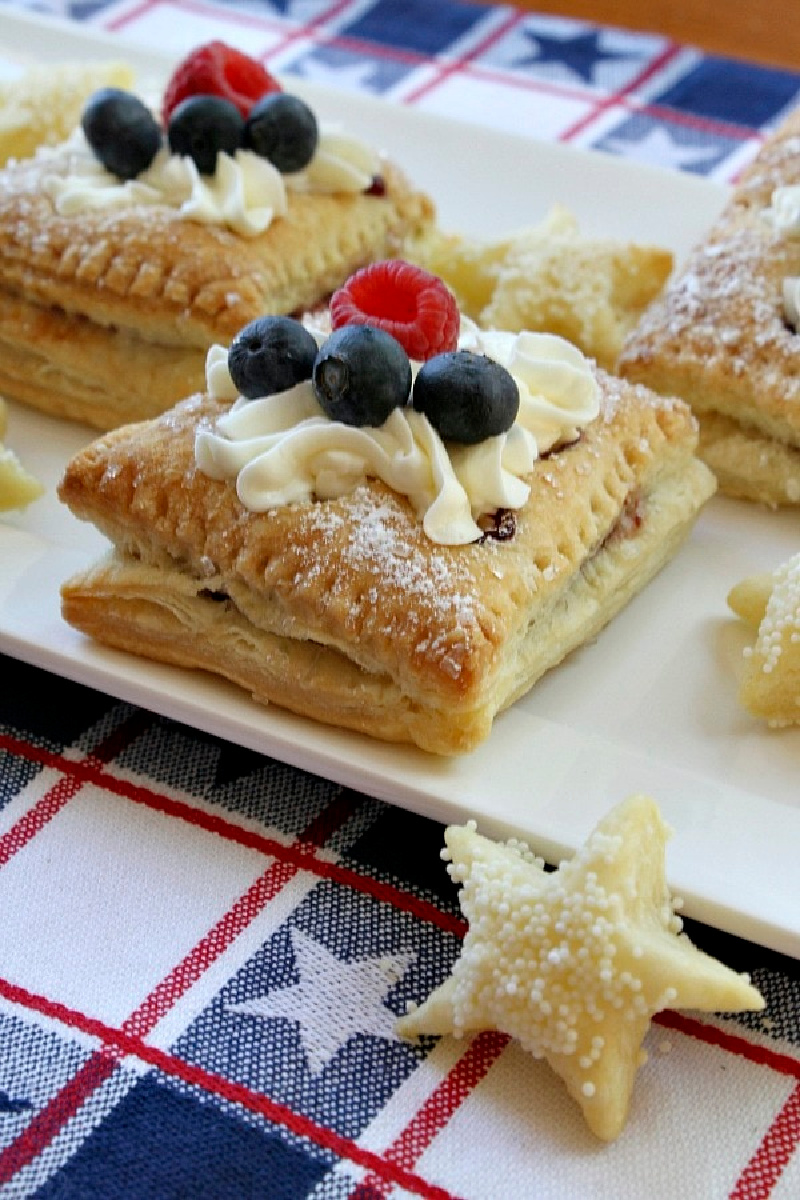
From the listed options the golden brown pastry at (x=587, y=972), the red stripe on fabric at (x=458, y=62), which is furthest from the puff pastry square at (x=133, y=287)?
the golden brown pastry at (x=587, y=972)

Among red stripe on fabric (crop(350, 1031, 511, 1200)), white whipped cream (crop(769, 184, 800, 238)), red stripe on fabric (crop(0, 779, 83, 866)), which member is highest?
white whipped cream (crop(769, 184, 800, 238))

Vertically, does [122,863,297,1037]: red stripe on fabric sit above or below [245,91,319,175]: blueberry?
below

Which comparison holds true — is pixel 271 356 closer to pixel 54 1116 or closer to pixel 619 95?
pixel 54 1116

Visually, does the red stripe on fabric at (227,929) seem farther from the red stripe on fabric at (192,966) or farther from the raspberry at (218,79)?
the raspberry at (218,79)

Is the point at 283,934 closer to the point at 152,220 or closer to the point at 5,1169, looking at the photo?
the point at 5,1169

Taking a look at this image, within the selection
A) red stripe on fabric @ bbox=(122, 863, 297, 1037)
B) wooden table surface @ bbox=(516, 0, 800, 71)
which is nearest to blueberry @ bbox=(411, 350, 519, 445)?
red stripe on fabric @ bbox=(122, 863, 297, 1037)

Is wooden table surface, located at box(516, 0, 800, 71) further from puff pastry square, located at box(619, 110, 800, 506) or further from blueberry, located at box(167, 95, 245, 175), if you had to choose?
blueberry, located at box(167, 95, 245, 175)

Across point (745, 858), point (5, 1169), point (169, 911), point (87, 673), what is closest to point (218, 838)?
point (169, 911)
